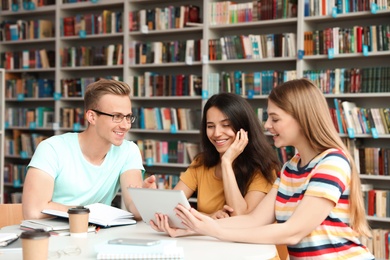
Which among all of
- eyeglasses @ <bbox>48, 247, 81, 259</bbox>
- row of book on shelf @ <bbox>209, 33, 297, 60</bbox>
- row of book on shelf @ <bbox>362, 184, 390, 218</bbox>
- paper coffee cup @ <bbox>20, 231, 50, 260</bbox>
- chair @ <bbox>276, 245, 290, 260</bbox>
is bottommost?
row of book on shelf @ <bbox>362, 184, 390, 218</bbox>

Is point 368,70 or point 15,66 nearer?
point 368,70

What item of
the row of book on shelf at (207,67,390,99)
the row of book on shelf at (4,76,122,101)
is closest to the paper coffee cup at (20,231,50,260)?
the row of book on shelf at (207,67,390,99)

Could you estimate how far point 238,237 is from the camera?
201 centimetres

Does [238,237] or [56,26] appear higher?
[56,26]

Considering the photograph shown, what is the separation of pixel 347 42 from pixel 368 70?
0.93 feet

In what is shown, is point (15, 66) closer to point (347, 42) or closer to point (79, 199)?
point (347, 42)

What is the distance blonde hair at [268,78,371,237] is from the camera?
2.03 m

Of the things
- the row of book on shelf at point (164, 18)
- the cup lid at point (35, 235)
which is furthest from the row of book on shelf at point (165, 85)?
the cup lid at point (35, 235)

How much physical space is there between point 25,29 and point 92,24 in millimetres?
939

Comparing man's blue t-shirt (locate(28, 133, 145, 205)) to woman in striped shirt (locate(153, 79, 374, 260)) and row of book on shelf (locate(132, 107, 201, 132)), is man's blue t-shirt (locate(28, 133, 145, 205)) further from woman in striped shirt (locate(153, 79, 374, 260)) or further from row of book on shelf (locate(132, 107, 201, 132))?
row of book on shelf (locate(132, 107, 201, 132))

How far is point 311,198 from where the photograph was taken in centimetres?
196

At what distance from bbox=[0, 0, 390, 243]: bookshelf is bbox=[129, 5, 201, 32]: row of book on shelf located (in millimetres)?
21

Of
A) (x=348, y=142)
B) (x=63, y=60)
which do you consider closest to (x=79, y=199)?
(x=348, y=142)

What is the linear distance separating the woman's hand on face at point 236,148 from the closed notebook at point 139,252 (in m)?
0.94
